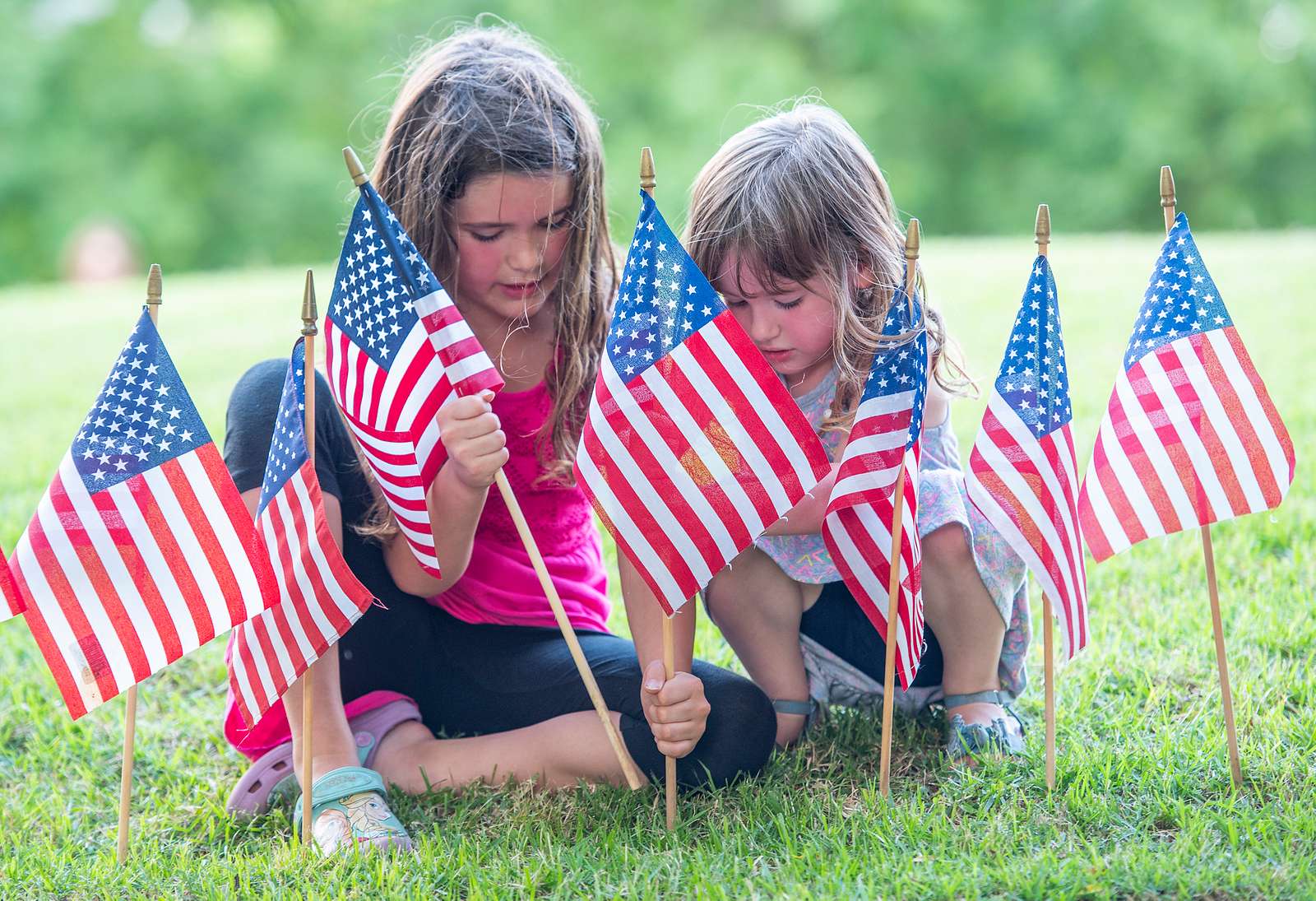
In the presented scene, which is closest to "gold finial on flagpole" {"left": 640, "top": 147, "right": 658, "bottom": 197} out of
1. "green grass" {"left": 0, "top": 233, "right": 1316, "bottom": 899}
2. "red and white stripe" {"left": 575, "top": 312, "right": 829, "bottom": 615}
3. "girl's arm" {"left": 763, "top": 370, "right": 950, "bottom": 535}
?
"red and white stripe" {"left": 575, "top": 312, "right": 829, "bottom": 615}

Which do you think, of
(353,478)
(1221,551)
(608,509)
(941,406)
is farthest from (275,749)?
(1221,551)

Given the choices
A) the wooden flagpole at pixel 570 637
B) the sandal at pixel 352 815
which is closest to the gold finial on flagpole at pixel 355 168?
the wooden flagpole at pixel 570 637

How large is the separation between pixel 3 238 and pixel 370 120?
5.72 metres

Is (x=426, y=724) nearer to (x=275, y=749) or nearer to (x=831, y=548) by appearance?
(x=275, y=749)

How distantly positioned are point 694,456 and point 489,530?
0.71 metres

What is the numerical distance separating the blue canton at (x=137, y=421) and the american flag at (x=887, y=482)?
1.18 metres

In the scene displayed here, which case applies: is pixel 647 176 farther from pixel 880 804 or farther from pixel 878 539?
pixel 880 804

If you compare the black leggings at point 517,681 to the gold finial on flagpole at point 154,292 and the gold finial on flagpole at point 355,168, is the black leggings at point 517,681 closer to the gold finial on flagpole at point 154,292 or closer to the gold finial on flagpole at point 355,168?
the gold finial on flagpole at point 154,292

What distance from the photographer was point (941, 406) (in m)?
2.82

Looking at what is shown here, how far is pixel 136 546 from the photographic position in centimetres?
246

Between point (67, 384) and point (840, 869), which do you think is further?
point (67, 384)

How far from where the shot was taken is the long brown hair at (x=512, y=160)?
2.73 metres

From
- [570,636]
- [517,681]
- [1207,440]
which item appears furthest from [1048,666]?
[517,681]

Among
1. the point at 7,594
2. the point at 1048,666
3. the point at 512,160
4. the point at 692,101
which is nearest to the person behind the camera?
the point at 7,594
